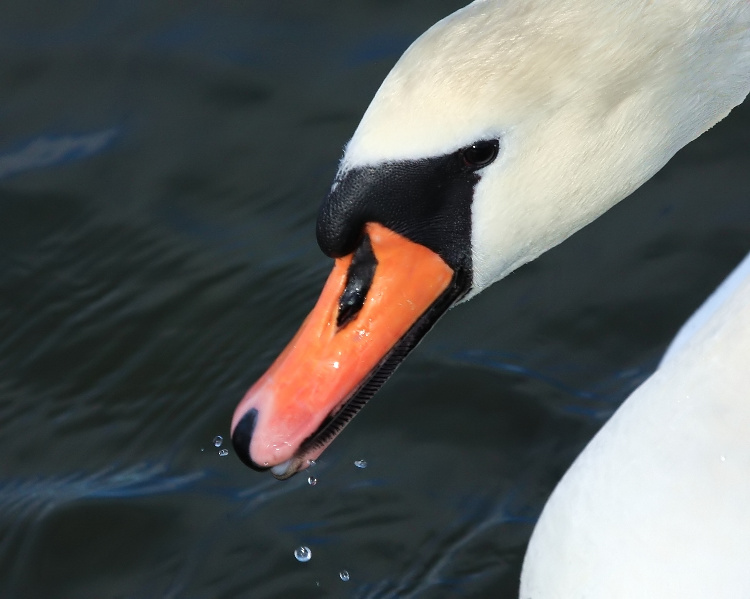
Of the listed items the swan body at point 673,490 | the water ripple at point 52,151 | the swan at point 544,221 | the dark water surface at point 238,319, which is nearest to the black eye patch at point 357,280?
the swan at point 544,221

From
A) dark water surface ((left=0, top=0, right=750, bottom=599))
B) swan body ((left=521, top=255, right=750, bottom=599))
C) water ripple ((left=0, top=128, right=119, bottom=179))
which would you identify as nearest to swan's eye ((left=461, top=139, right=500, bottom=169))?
swan body ((left=521, top=255, right=750, bottom=599))

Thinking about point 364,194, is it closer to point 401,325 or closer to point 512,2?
point 401,325

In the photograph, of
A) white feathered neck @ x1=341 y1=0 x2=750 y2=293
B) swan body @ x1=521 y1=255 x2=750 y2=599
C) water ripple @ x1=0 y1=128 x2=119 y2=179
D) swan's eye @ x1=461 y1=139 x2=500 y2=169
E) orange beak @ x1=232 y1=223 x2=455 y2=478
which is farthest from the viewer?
water ripple @ x1=0 y1=128 x2=119 y2=179

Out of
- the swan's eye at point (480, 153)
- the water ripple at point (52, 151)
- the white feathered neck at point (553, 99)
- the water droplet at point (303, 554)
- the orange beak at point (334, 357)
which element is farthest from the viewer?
the water ripple at point (52, 151)

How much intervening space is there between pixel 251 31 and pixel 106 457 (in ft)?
7.72

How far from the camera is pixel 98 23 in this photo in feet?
19.9

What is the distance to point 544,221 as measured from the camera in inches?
123

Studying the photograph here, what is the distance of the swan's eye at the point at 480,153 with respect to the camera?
2828mm

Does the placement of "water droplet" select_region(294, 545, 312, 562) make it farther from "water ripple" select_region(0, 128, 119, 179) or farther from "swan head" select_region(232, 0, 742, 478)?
"water ripple" select_region(0, 128, 119, 179)

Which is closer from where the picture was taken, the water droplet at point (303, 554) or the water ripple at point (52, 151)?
the water droplet at point (303, 554)

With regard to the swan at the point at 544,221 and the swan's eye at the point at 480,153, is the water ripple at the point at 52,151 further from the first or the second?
the swan's eye at the point at 480,153

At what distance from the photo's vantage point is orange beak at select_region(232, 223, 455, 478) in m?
2.97

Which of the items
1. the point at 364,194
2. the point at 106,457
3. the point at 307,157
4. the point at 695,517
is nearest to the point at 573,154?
the point at 364,194

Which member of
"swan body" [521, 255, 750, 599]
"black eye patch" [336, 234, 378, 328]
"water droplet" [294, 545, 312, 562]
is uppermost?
"black eye patch" [336, 234, 378, 328]
